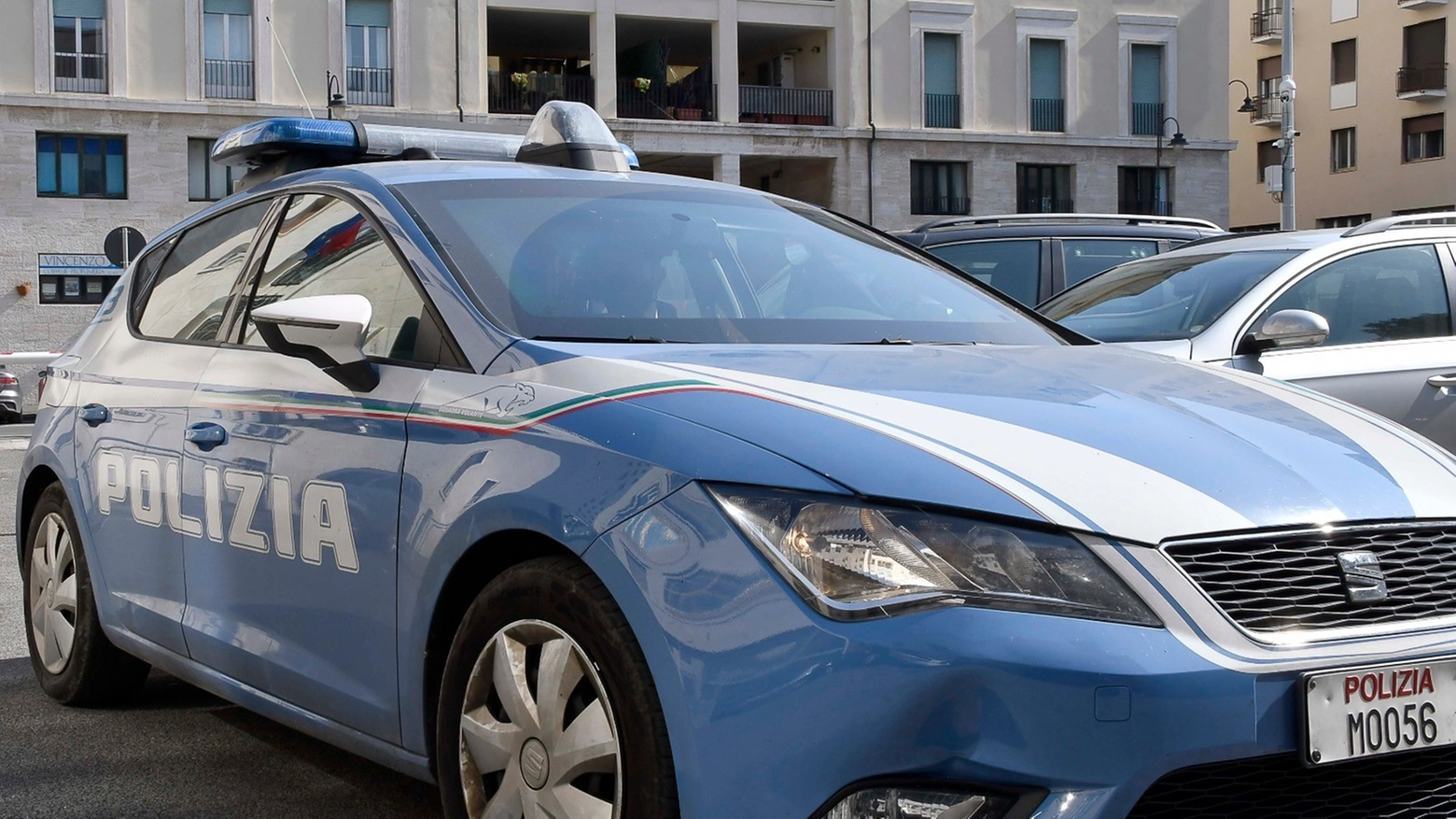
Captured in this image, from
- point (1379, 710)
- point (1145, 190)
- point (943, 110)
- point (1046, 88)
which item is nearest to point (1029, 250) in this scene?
point (1379, 710)

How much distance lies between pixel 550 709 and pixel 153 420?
75.9 inches

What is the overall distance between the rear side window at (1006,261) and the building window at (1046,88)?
29.7 m

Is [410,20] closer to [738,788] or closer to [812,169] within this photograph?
[812,169]

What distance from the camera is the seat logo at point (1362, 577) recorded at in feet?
7.90

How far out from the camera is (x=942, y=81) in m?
38.6

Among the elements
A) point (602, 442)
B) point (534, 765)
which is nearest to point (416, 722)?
point (534, 765)

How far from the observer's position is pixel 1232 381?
3.27 metres

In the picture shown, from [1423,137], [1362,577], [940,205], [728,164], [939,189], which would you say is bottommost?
[1362,577]

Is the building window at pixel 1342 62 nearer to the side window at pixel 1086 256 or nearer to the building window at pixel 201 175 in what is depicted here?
the building window at pixel 201 175

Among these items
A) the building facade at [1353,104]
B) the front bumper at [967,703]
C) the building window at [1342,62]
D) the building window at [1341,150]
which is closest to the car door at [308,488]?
the front bumper at [967,703]

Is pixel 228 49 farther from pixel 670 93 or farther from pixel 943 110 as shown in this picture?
pixel 943 110

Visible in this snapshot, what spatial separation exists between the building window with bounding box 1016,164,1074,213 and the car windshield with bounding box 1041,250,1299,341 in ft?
106

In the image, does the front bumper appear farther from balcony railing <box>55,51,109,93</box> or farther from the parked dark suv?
balcony railing <box>55,51,109,93</box>

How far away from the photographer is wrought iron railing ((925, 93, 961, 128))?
126 ft
